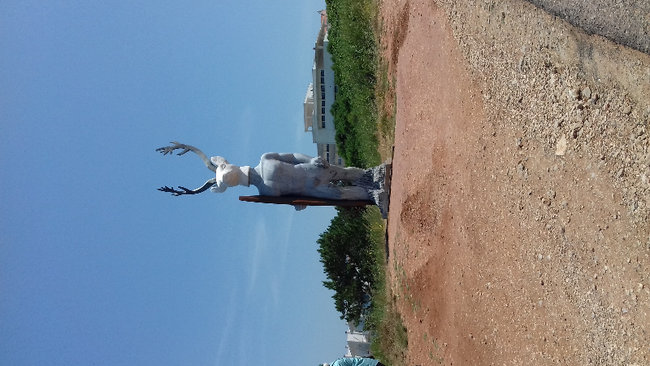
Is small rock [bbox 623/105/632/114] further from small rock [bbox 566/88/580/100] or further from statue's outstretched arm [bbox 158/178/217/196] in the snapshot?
statue's outstretched arm [bbox 158/178/217/196]

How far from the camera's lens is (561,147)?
7.49 m

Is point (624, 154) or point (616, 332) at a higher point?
point (624, 154)

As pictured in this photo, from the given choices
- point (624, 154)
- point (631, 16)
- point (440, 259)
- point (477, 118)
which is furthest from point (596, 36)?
point (440, 259)

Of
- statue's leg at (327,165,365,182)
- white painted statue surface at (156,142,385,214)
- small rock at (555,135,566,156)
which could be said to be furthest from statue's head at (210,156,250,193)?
small rock at (555,135,566,156)

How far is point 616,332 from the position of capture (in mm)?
6445

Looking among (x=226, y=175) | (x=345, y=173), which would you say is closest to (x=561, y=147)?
(x=345, y=173)

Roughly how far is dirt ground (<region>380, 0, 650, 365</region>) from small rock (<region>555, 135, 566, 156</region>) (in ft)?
0.06

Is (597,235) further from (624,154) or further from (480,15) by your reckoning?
(480,15)

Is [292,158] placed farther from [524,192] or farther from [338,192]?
[524,192]

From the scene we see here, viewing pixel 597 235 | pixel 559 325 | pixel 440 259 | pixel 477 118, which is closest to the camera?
pixel 597 235

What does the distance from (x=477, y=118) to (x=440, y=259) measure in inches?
120

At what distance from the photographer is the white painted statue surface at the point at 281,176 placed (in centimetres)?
1262

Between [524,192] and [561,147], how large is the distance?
0.98m

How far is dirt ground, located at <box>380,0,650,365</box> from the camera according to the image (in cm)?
641
